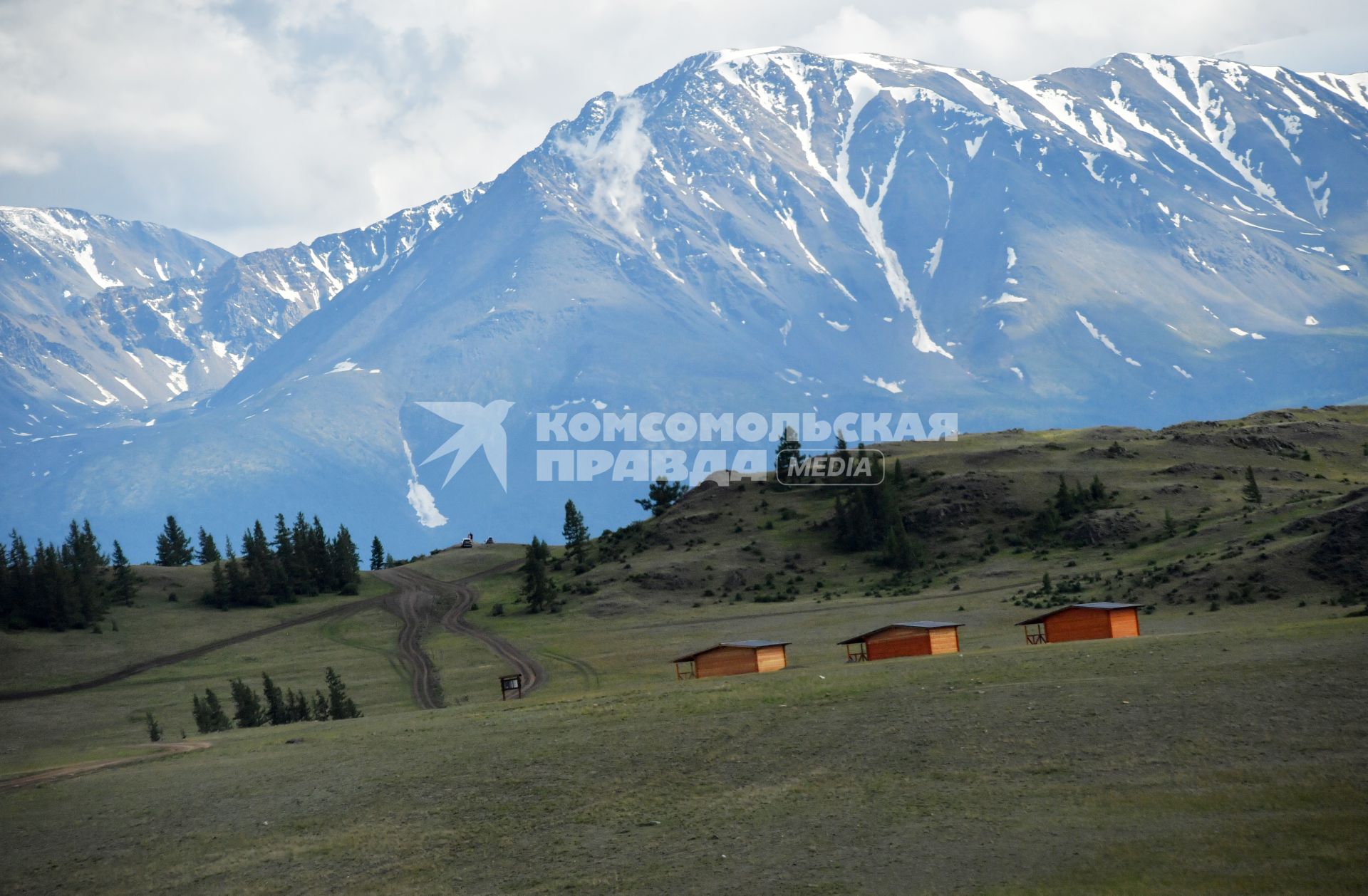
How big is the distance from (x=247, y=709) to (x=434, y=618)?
58.1m

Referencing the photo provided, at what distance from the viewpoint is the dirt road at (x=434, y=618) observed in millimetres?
108125

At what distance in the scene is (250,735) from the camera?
72250 mm

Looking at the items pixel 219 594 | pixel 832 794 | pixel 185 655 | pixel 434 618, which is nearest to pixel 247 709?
pixel 185 655

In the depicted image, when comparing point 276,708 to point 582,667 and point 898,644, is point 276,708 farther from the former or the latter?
point 898,644

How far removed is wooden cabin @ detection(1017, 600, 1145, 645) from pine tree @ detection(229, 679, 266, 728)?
55.4 m

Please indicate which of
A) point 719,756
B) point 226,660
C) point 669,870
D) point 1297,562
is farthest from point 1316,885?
point 226,660

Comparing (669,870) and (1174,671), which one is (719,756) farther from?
(1174,671)

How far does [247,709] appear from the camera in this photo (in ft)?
303

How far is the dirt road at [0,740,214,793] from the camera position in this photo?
58969 mm

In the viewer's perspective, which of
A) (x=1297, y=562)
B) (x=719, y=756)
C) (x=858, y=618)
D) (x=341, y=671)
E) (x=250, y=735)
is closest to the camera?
(x=719, y=756)

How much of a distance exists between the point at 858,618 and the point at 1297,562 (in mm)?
35836

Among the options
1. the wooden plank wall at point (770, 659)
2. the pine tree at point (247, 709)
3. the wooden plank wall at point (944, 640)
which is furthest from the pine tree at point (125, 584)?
the wooden plank wall at point (944, 640)

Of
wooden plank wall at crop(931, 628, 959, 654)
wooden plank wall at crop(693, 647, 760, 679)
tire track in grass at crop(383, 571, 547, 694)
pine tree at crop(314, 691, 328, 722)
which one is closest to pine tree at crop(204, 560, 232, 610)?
tire track in grass at crop(383, 571, 547, 694)

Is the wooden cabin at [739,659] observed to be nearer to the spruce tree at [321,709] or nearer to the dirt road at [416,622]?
the dirt road at [416,622]
